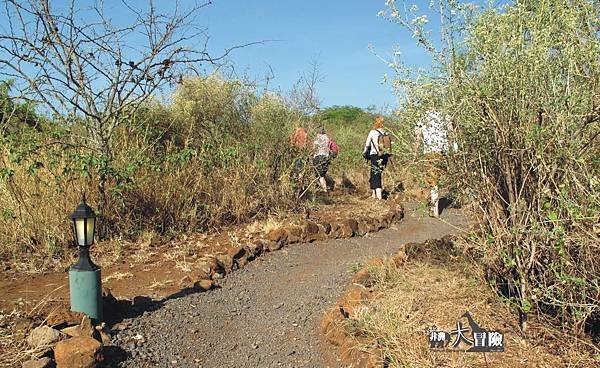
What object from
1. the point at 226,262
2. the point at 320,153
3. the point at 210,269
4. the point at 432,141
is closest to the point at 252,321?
the point at 210,269

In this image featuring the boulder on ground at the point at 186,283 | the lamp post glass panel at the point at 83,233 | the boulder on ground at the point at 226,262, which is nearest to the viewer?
the lamp post glass panel at the point at 83,233

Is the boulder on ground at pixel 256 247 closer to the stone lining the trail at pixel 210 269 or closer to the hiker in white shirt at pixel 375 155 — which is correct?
the stone lining the trail at pixel 210 269

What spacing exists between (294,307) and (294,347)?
773 mm

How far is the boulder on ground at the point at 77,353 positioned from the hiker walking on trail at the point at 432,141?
264 cm

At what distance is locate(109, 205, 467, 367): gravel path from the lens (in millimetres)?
3750

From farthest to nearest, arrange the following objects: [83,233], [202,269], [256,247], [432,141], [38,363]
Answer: [256,247]
[202,269]
[432,141]
[83,233]
[38,363]

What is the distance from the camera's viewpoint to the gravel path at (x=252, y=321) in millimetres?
3750

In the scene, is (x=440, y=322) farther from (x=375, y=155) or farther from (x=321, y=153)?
(x=375, y=155)

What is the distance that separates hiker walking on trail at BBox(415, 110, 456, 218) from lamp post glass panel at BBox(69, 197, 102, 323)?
251 centimetres

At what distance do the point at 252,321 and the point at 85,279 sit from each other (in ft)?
4.50

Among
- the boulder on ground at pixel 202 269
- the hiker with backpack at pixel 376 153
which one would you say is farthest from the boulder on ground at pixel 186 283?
the hiker with backpack at pixel 376 153

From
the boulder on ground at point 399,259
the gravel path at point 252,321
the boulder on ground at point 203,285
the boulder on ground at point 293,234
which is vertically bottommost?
the gravel path at point 252,321

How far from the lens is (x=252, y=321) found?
4449 mm

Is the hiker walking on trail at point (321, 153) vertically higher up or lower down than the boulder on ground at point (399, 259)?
higher up
